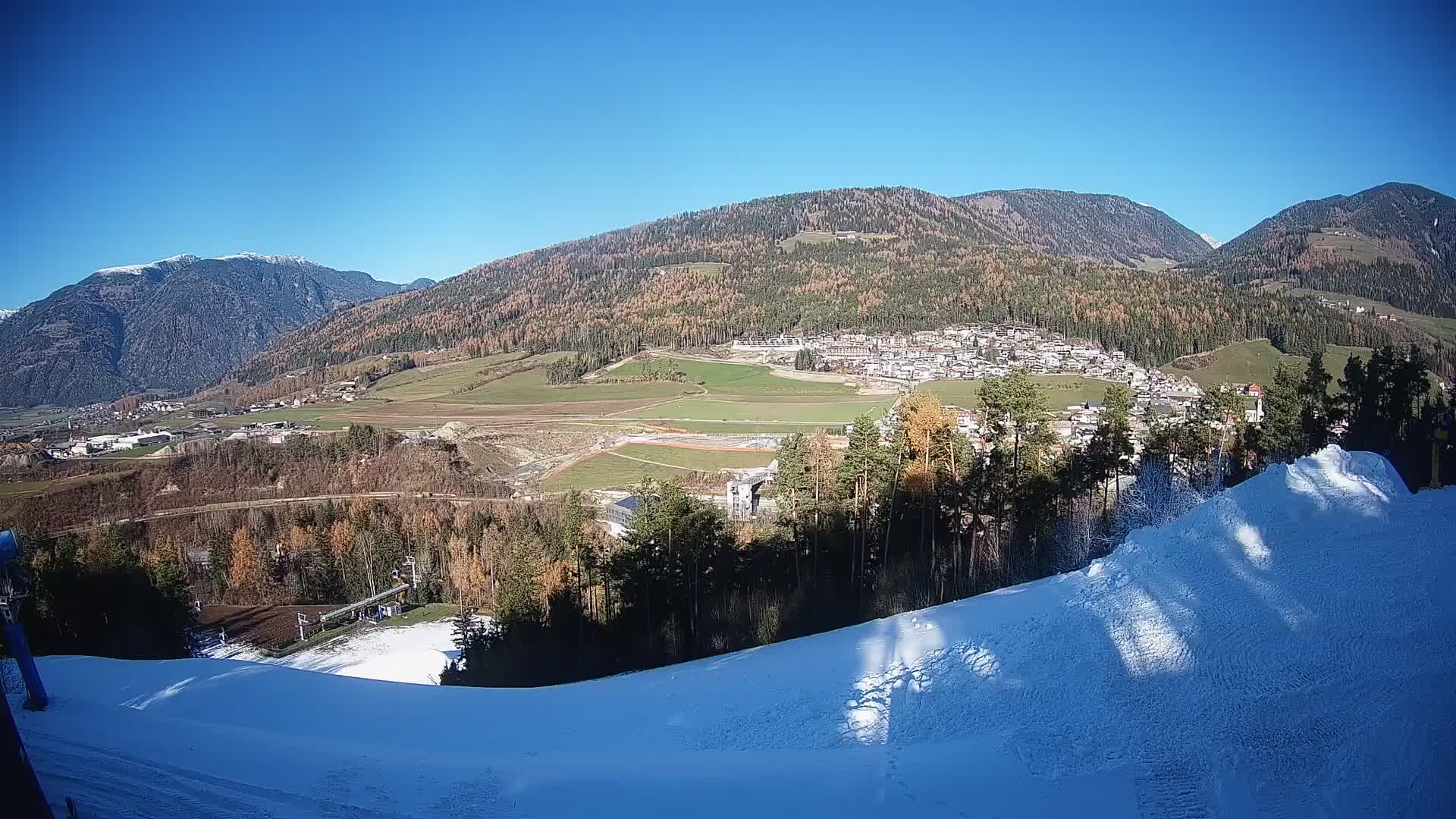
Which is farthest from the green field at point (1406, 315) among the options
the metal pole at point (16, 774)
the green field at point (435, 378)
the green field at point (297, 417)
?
the green field at point (297, 417)

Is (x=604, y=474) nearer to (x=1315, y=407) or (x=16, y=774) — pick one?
(x=1315, y=407)

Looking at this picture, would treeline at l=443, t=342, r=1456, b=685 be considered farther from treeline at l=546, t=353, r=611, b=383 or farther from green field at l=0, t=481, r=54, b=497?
treeline at l=546, t=353, r=611, b=383

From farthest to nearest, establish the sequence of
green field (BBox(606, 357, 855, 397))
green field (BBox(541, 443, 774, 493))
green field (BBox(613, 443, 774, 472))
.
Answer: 1. green field (BBox(606, 357, 855, 397))
2. green field (BBox(613, 443, 774, 472))
3. green field (BBox(541, 443, 774, 493))

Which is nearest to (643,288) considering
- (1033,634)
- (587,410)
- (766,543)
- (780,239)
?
(780,239)

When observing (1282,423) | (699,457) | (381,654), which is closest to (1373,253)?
(1282,423)

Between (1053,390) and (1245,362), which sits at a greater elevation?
(1245,362)

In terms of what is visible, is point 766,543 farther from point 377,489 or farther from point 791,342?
point 791,342

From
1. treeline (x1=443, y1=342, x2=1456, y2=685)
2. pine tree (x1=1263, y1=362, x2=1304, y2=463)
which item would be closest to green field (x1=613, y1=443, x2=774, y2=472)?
treeline (x1=443, y1=342, x2=1456, y2=685)

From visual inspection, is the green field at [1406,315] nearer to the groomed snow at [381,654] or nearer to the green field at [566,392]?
the green field at [566,392]
